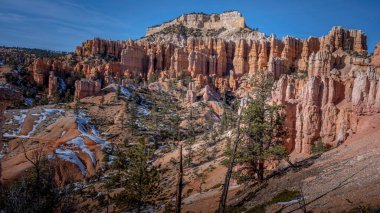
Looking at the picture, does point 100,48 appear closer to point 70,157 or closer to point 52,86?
point 52,86

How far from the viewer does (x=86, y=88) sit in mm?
89562

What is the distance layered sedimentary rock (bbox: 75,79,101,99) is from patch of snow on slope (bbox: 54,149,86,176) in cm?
3490

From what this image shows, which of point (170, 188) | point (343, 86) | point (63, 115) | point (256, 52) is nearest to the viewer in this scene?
point (343, 86)

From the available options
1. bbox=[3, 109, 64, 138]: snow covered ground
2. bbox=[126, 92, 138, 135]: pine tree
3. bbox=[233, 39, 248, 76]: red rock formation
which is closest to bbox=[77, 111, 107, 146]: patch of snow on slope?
bbox=[3, 109, 64, 138]: snow covered ground

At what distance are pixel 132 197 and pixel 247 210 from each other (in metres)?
7.56

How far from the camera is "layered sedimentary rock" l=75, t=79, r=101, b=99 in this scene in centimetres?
8794

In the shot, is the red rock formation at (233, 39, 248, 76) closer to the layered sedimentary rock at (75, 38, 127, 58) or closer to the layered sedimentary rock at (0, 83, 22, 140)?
the layered sedimentary rock at (75, 38, 127, 58)

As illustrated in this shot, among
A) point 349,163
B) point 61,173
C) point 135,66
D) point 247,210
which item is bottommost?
point 61,173

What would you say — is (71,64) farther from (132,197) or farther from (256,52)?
(132,197)

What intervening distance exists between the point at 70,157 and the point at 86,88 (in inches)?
1598

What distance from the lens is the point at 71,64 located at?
382ft

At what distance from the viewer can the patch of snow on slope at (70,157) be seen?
51906mm

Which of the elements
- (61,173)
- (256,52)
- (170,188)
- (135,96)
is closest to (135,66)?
(135,96)

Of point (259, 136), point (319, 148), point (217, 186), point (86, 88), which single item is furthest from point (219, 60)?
point (259, 136)
